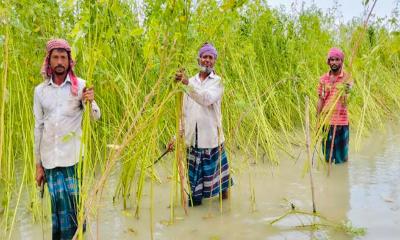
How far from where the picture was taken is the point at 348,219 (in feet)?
10.7

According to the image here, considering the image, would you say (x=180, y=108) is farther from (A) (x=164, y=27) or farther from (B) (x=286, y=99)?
(B) (x=286, y=99)

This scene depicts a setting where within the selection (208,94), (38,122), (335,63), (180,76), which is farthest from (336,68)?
(38,122)

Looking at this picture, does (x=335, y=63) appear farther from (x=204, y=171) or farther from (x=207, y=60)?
(x=204, y=171)

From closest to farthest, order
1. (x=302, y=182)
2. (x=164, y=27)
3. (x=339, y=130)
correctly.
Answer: (x=164, y=27) → (x=302, y=182) → (x=339, y=130)

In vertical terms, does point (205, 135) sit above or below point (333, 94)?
below

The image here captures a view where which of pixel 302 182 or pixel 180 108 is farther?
pixel 302 182

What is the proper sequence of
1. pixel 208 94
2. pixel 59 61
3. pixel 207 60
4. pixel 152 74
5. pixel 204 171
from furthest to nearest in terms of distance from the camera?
pixel 152 74 < pixel 204 171 < pixel 207 60 < pixel 208 94 < pixel 59 61

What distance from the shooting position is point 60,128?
2.63 metres

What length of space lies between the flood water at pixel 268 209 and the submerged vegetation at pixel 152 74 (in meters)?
0.16

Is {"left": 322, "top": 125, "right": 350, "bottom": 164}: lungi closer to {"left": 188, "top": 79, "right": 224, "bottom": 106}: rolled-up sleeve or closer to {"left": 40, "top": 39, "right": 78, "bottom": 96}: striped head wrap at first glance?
{"left": 188, "top": 79, "right": 224, "bottom": 106}: rolled-up sleeve

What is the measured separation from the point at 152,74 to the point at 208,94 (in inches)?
30.7

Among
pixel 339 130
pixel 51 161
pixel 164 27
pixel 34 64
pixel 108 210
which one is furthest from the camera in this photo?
pixel 339 130

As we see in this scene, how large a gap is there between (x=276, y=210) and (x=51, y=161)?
1730 millimetres

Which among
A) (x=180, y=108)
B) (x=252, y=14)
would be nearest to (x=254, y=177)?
(x=180, y=108)
